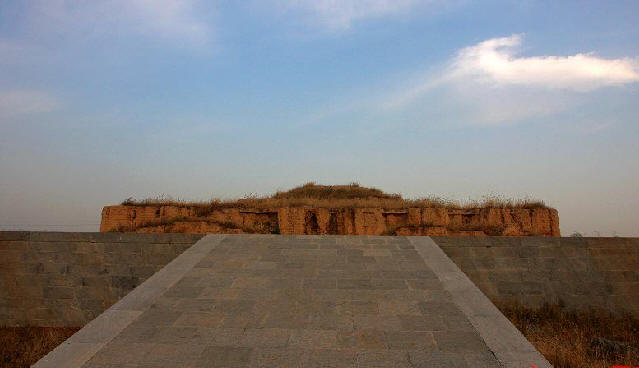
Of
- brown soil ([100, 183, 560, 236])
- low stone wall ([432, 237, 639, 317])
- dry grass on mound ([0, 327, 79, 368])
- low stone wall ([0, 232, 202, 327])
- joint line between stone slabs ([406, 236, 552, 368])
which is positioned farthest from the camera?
brown soil ([100, 183, 560, 236])

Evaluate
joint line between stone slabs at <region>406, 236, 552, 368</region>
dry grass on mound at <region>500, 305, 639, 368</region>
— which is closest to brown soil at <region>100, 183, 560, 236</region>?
dry grass on mound at <region>500, 305, 639, 368</region>

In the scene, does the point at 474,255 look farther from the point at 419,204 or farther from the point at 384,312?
the point at 419,204

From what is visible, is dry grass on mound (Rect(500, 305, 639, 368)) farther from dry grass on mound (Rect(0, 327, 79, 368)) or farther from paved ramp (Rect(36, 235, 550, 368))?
dry grass on mound (Rect(0, 327, 79, 368))

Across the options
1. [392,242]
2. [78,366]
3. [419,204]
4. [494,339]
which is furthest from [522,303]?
[419,204]

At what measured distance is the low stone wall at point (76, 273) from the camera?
25.6 feet

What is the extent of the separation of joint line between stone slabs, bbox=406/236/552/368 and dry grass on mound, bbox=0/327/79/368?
5660 mm

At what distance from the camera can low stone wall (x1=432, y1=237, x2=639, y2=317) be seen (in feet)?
24.8

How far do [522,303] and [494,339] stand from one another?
11.4 ft

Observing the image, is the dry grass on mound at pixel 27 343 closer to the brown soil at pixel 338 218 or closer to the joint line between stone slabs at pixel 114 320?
the joint line between stone slabs at pixel 114 320

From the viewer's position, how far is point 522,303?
7461 mm

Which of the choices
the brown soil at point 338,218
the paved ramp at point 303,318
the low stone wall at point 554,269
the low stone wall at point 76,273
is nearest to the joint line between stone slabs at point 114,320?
the paved ramp at point 303,318

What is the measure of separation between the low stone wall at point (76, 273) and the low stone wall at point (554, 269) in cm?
529

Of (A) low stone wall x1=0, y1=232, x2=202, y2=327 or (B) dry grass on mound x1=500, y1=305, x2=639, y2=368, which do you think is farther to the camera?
(A) low stone wall x1=0, y1=232, x2=202, y2=327

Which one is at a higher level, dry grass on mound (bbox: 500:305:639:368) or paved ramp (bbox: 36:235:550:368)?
paved ramp (bbox: 36:235:550:368)
